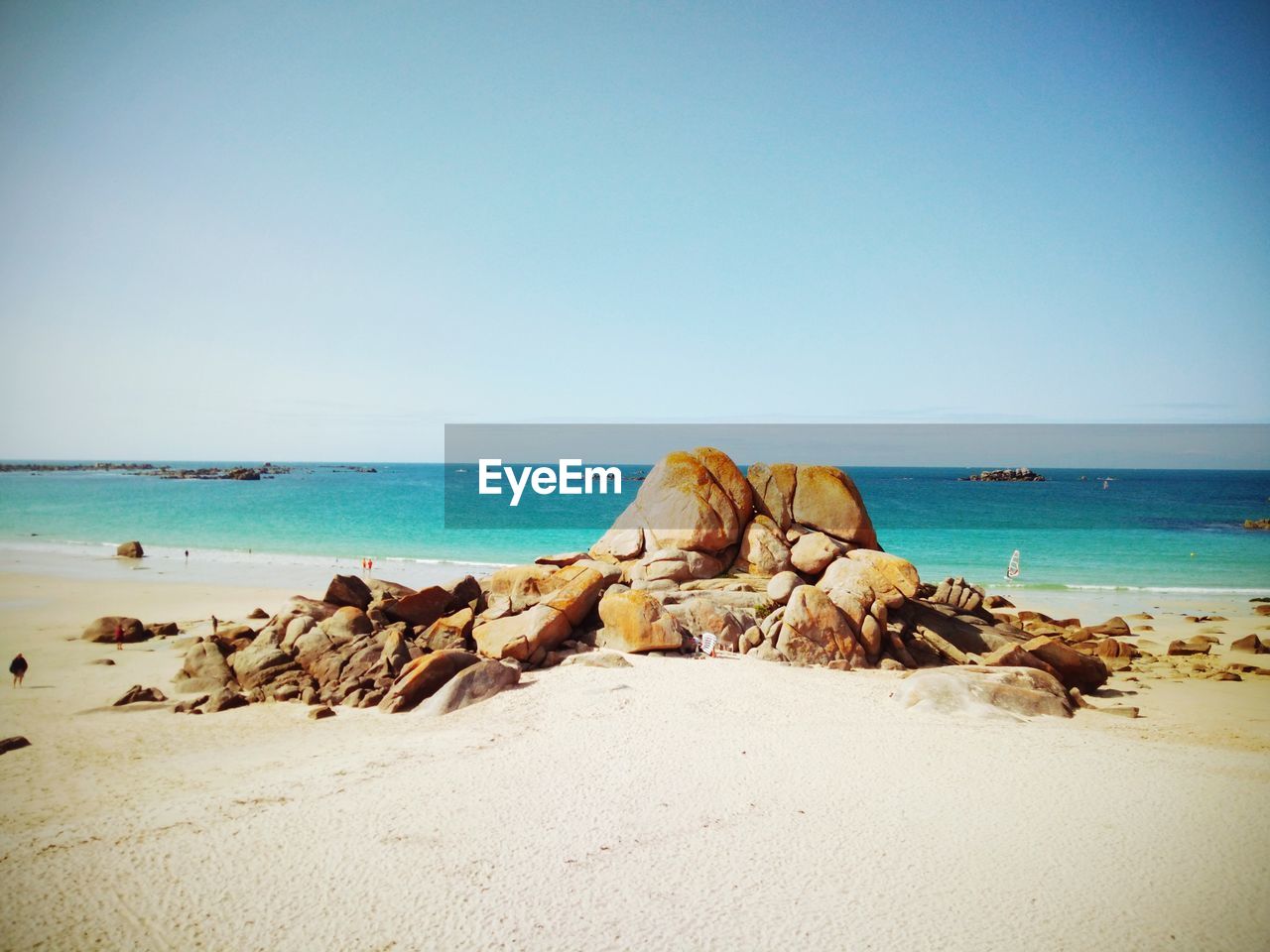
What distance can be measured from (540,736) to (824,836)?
528cm

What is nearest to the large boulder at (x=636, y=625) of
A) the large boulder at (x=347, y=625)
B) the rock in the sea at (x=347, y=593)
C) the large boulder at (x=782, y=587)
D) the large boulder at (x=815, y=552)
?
the large boulder at (x=782, y=587)

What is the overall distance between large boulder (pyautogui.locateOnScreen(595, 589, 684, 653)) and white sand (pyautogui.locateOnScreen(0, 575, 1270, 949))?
8.97 ft

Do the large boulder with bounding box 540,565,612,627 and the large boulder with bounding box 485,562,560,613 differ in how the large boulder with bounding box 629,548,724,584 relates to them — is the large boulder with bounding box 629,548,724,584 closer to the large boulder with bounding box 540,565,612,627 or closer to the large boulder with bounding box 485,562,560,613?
the large boulder with bounding box 540,565,612,627

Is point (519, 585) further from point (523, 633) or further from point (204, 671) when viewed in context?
point (204, 671)

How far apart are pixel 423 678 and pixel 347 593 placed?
6838mm

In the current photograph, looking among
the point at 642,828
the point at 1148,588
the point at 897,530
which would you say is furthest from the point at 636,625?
the point at 897,530

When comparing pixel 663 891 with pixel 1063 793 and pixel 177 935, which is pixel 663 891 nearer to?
pixel 177 935

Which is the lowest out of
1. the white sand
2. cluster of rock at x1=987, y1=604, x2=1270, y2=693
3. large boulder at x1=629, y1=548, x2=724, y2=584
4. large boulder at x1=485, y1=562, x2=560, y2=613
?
cluster of rock at x1=987, y1=604, x2=1270, y2=693

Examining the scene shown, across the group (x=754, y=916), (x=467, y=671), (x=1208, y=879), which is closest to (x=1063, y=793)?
(x=1208, y=879)

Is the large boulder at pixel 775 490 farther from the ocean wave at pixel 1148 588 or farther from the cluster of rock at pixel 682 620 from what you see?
the ocean wave at pixel 1148 588

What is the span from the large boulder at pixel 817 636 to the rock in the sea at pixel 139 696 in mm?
14813

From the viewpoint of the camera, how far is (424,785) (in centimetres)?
965

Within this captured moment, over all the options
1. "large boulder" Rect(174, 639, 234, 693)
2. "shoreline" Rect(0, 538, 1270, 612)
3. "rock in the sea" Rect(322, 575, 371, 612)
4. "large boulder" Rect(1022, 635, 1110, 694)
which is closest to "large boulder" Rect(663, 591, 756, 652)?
"large boulder" Rect(1022, 635, 1110, 694)

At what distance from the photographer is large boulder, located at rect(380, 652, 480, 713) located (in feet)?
45.6
